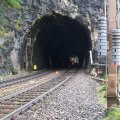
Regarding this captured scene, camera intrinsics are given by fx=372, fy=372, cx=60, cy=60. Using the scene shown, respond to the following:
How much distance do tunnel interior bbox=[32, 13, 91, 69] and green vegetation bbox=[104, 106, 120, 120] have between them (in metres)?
23.0

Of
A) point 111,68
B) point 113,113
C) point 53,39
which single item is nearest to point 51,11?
point 53,39

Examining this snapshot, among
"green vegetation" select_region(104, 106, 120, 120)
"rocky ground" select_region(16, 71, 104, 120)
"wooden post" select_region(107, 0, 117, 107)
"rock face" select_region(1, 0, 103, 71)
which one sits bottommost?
"rocky ground" select_region(16, 71, 104, 120)

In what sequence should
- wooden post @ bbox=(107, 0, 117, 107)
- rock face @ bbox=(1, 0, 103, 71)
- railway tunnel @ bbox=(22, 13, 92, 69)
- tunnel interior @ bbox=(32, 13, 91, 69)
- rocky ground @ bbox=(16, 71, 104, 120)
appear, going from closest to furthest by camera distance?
1. rocky ground @ bbox=(16, 71, 104, 120)
2. wooden post @ bbox=(107, 0, 117, 107)
3. rock face @ bbox=(1, 0, 103, 71)
4. railway tunnel @ bbox=(22, 13, 92, 69)
5. tunnel interior @ bbox=(32, 13, 91, 69)

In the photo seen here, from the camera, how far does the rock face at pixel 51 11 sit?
97.3ft

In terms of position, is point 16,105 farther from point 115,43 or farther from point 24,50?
point 24,50

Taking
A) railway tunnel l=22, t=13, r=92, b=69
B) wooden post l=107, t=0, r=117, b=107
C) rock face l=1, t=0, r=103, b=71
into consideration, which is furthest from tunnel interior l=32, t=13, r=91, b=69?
wooden post l=107, t=0, r=117, b=107

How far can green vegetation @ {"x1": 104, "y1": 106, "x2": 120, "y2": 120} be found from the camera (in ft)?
26.0

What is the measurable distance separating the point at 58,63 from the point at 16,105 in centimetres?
3897

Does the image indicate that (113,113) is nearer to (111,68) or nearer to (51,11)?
(111,68)

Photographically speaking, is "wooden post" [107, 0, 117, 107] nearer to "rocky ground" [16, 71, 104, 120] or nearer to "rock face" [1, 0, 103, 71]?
"rocky ground" [16, 71, 104, 120]

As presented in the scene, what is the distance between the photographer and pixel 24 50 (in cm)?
3092

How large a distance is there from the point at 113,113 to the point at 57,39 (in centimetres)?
3359

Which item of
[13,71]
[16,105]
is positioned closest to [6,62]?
[13,71]

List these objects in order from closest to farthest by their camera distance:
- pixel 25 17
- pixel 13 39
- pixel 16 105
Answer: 1. pixel 16 105
2. pixel 13 39
3. pixel 25 17
